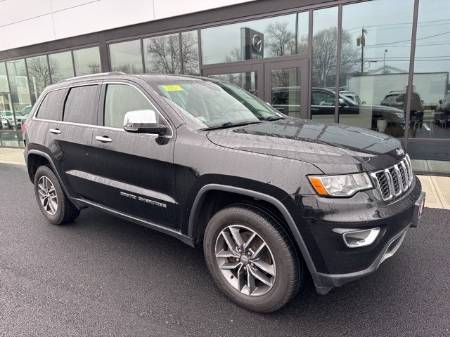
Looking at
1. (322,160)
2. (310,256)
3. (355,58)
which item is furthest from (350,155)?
(355,58)

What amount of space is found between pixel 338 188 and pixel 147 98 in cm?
187

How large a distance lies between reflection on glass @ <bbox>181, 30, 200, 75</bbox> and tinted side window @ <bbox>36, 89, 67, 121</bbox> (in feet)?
19.0

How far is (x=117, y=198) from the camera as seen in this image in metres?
3.44

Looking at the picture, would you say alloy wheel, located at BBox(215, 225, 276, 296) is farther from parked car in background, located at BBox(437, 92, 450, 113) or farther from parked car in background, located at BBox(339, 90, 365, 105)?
parked car in background, located at BBox(437, 92, 450, 113)

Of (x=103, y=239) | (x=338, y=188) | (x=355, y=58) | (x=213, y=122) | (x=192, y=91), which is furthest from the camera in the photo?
(x=355, y=58)

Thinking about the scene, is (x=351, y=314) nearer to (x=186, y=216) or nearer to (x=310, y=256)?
(x=310, y=256)

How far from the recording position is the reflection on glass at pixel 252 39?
26.9ft

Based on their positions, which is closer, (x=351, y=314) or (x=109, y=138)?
(x=351, y=314)

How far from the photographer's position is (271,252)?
2449 mm

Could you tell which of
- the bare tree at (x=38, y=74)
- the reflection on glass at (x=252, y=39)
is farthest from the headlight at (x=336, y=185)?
the bare tree at (x=38, y=74)

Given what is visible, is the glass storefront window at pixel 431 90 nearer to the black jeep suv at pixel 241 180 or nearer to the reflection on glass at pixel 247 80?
the reflection on glass at pixel 247 80

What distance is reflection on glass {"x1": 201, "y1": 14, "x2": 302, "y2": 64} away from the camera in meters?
8.21

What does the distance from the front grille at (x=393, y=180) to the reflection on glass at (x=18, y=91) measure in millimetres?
14372

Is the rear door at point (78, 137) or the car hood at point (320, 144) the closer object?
the car hood at point (320, 144)
